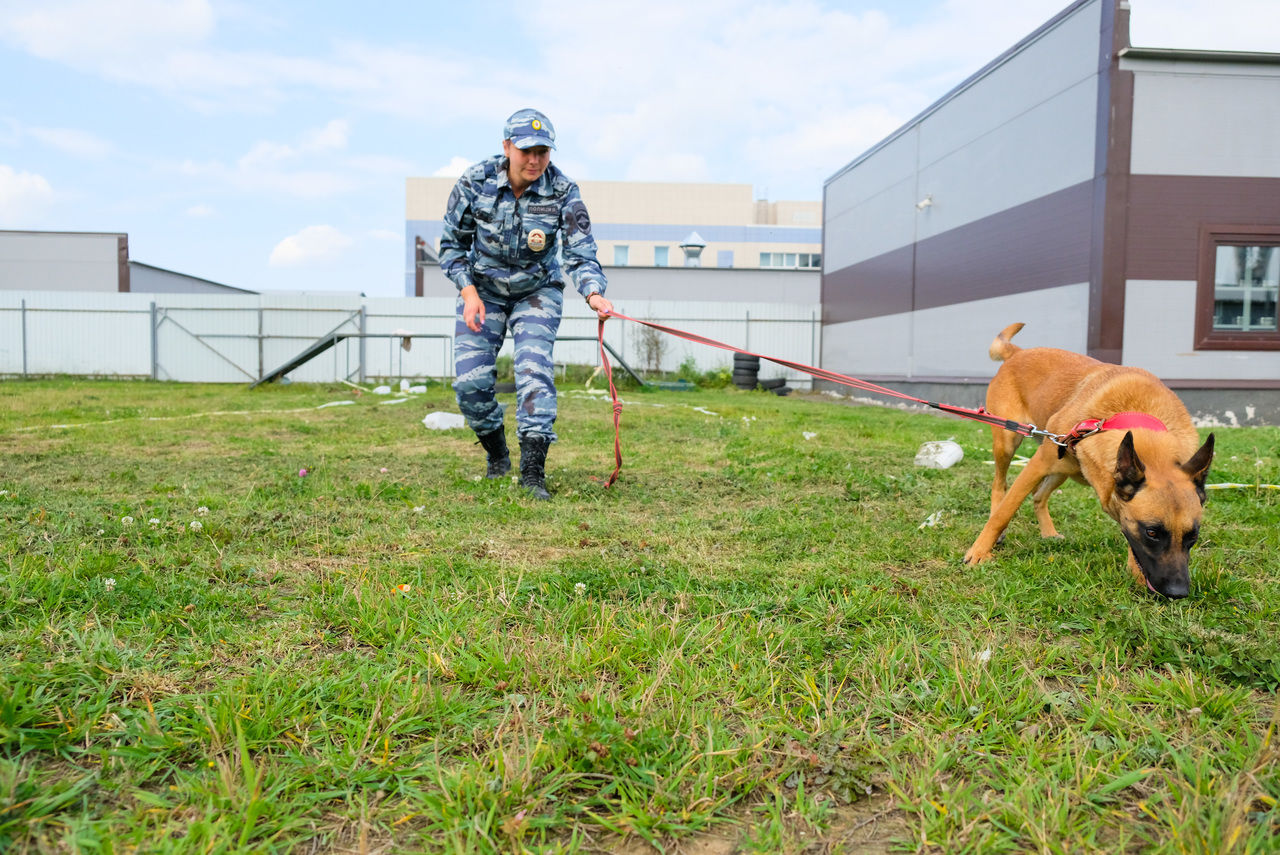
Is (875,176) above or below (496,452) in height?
above

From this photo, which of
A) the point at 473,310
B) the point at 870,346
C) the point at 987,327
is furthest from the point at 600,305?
the point at 870,346

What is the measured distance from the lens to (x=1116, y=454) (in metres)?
2.84

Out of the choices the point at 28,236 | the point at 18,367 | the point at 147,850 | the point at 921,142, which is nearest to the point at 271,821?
the point at 147,850

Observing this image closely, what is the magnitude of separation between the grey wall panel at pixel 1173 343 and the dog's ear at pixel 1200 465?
31.2 feet

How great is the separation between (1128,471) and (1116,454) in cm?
21

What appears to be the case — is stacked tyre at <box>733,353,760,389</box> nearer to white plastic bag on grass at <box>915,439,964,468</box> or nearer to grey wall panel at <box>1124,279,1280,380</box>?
grey wall panel at <box>1124,279,1280,380</box>

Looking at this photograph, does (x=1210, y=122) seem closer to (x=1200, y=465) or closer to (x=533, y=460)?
(x=1200, y=465)

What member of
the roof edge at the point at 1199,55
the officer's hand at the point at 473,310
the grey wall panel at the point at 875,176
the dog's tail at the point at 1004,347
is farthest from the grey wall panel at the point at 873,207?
the officer's hand at the point at 473,310

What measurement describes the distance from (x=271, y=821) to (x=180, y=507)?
301 centimetres

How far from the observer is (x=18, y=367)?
21.5 meters

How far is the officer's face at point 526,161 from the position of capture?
14.6ft

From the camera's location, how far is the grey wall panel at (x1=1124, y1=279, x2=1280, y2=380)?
10.8m

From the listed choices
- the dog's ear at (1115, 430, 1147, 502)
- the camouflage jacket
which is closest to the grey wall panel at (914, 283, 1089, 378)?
the camouflage jacket

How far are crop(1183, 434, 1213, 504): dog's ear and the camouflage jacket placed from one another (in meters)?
3.14
